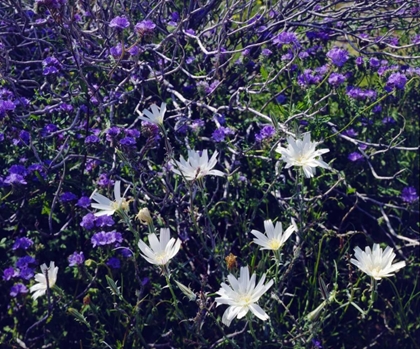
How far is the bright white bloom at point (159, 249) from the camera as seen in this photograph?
1.96 meters

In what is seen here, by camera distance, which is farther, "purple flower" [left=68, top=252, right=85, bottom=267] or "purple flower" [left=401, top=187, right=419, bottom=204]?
"purple flower" [left=401, top=187, right=419, bottom=204]

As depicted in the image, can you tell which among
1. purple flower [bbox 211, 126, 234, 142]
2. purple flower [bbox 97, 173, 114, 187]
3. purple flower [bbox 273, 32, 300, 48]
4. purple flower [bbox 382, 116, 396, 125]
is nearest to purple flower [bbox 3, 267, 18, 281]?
purple flower [bbox 97, 173, 114, 187]

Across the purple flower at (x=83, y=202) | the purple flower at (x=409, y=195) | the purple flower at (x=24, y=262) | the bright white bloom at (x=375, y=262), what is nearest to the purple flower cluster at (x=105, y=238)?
the purple flower at (x=83, y=202)

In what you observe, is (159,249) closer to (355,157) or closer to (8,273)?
(8,273)

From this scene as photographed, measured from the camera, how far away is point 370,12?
3.35 meters

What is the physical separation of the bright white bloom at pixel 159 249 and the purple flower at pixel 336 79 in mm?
1216

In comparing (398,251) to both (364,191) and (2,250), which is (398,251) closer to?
(364,191)

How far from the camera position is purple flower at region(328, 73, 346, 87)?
286 cm

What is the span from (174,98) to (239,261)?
757 mm

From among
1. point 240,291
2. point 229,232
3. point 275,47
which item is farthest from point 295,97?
point 240,291

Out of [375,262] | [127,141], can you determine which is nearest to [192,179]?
[127,141]

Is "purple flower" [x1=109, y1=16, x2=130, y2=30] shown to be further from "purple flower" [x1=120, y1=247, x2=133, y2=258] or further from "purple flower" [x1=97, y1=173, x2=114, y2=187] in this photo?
"purple flower" [x1=120, y1=247, x2=133, y2=258]

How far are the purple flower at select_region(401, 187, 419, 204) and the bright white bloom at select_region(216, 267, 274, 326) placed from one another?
1239 millimetres

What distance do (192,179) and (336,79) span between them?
0.99 meters
